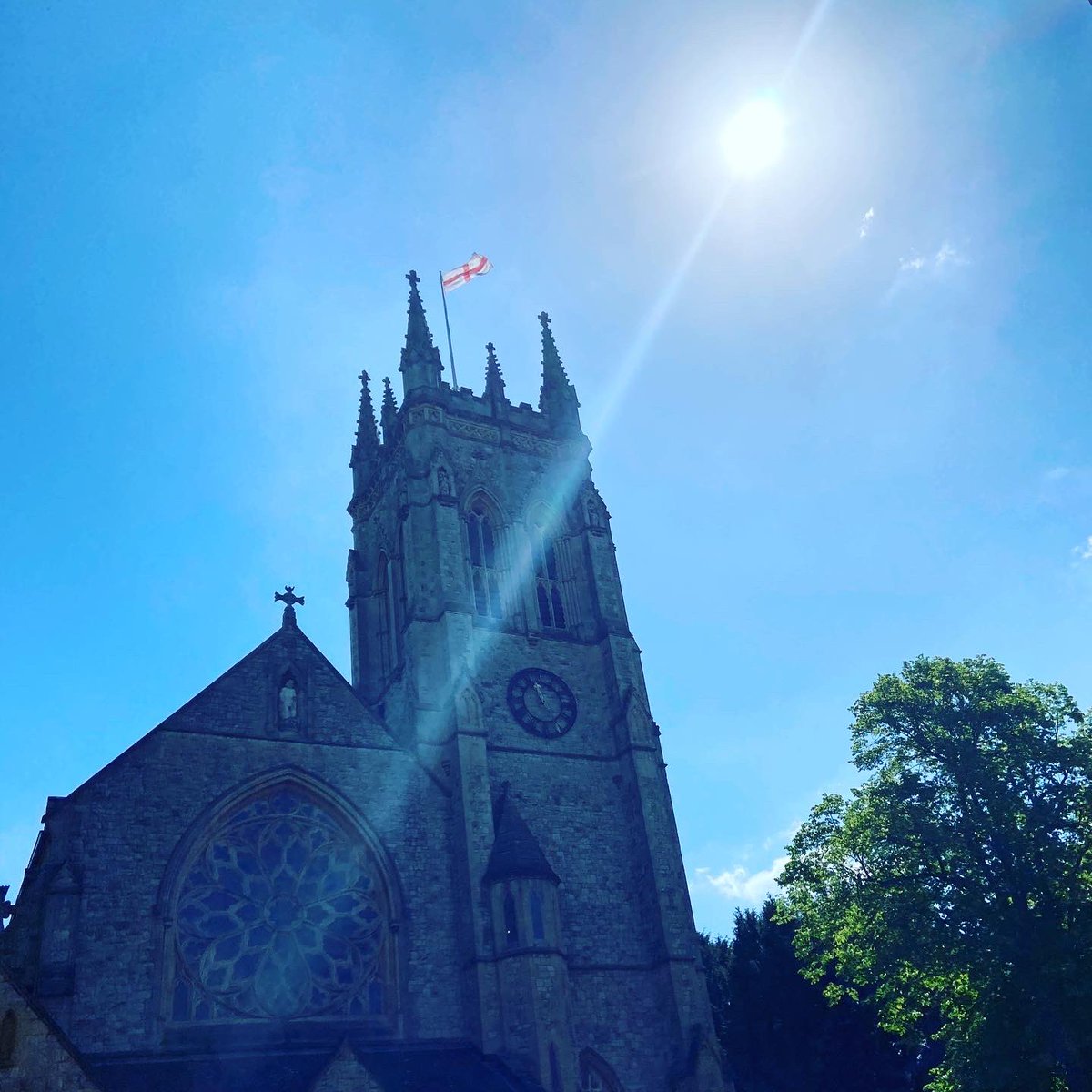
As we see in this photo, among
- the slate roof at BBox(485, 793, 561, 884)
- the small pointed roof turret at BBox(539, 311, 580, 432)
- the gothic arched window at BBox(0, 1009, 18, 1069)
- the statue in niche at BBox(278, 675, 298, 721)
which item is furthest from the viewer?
the small pointed roof turret at BBox(539, 311, 580, 432)

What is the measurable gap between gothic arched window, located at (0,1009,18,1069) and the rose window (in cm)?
524

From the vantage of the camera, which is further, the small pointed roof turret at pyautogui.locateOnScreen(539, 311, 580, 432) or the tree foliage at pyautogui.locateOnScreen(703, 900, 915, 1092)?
the small pointed roof turret at pyautogui.locateOnScreen(539, 311, 580, 432)

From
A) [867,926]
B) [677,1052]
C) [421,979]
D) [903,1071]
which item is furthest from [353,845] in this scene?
[903,1071]

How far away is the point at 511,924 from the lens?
23969 mm

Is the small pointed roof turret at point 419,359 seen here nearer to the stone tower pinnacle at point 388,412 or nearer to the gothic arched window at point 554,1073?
the stone tower pinnacle at point 388,412

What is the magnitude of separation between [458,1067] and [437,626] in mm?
11696

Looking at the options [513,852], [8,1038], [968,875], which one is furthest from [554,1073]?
[8,1038]

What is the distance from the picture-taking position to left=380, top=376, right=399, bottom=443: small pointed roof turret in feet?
123

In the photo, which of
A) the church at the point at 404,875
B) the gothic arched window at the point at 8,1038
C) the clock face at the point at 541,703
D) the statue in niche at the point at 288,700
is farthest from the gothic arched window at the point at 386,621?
the gothic arched window at the point at 8,1038

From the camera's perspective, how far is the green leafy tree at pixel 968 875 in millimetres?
19656

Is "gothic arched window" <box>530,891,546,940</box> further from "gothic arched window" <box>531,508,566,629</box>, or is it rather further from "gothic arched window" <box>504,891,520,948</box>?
"gothic arched window" <box>531,508,566,629</box>

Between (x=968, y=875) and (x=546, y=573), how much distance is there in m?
16.0

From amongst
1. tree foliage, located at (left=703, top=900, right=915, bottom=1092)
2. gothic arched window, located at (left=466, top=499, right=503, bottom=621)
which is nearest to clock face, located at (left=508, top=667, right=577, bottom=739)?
gothic arched window, located at (left=466, top=499, right=503, bottom=621)

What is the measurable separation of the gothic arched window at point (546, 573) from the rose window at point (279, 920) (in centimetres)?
1042
